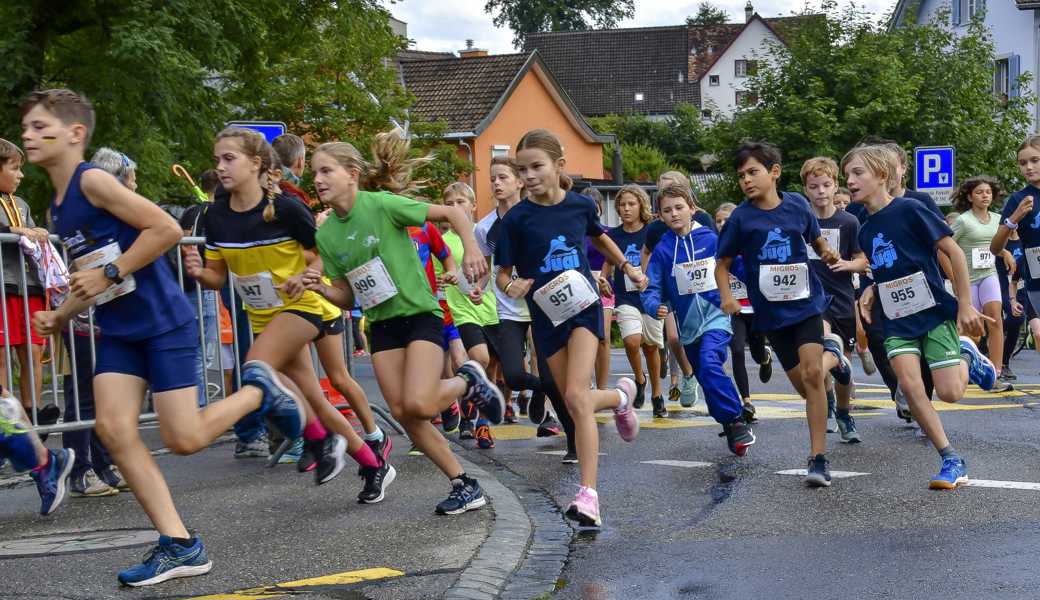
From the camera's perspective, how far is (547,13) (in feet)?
296

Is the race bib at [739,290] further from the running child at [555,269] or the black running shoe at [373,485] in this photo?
the black running shoe at [373,485]

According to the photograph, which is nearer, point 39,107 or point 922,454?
point 39,107

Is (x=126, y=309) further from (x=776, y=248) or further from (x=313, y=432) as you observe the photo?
(x=776, y=248)

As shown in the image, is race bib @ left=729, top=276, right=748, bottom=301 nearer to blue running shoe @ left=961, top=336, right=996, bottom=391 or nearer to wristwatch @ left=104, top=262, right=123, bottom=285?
blue running shoe @ left=961, top=336, right=996, bottom=391

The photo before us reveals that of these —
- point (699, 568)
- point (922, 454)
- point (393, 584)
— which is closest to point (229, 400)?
point (393, 584)

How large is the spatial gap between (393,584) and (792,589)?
1.50 meters

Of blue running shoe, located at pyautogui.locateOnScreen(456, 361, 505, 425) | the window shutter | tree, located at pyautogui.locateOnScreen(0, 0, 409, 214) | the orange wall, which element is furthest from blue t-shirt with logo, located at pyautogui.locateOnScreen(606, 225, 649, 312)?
the orange wall

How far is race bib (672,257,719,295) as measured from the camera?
1021 cm

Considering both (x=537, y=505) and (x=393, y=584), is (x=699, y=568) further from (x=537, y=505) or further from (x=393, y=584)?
(x=537, y=505)

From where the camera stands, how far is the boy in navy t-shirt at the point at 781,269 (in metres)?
8.30

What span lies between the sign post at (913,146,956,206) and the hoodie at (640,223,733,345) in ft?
48.3

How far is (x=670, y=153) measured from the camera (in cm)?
8381

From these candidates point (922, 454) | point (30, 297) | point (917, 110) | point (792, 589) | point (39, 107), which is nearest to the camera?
point (792, 589)

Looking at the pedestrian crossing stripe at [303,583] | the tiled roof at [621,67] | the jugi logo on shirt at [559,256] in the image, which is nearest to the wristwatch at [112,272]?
the pedestrian crossing stripe at [303,583]
